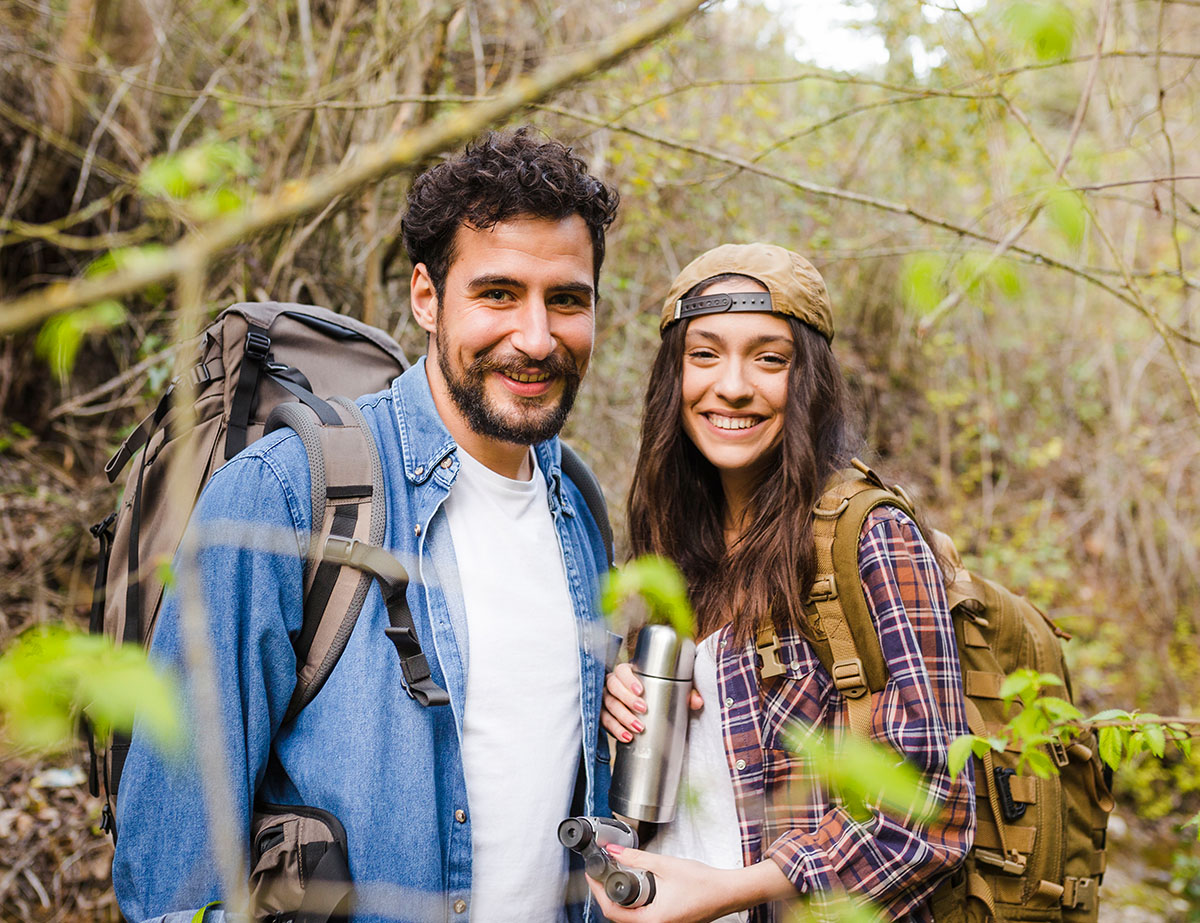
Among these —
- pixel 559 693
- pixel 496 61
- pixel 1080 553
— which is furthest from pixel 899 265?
pixel 559 693

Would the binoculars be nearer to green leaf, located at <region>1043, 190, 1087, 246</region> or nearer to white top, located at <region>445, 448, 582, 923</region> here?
white top, located at <region>445, 448, 582, 923</region>

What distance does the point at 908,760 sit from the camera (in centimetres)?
166

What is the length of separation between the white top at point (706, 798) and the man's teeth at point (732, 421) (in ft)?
1.68

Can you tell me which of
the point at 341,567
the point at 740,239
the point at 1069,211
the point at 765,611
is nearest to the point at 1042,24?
the point at 1069,211

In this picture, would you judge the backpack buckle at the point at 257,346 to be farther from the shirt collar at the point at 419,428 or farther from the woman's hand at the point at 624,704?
the woman's hand at the point at 624,704

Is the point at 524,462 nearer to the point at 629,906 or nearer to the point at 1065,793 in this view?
the point at 629,906

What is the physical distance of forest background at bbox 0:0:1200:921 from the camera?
3232 millimetres

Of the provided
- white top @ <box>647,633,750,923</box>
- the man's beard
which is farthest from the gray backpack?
white top @ <box>647,633,750,923</box>

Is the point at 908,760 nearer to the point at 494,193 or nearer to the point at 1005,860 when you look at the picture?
the point at 1005,860

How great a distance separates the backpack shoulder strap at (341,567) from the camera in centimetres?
156

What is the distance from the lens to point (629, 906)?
1.62 meters

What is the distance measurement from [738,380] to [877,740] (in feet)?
2.83

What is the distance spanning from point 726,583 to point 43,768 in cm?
335

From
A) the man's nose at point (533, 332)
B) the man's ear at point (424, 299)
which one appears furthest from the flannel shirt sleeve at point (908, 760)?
the man's ear at point (424, 299)
